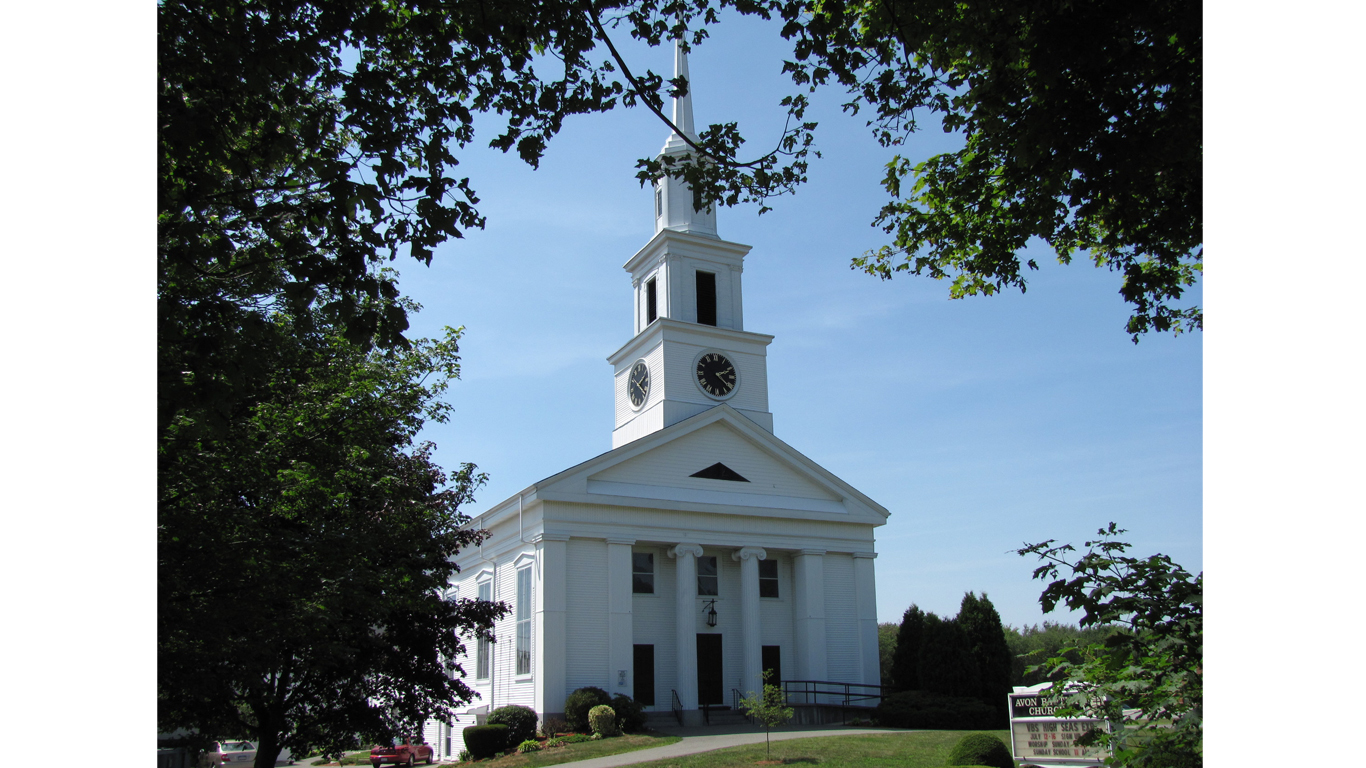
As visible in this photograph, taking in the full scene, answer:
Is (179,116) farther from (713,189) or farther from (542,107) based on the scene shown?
(713,189)

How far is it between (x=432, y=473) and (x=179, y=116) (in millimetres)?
11206

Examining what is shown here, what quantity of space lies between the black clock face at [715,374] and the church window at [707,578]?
6.17 metres

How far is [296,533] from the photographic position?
10.8m

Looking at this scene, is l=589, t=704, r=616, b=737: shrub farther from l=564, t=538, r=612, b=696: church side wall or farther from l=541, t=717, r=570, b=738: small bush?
l=564, t=538, r=612, b=696: church side wall

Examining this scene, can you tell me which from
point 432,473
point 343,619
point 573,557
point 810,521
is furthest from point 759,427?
point 343,619

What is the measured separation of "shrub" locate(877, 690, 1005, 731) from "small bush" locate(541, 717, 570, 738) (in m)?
9.05

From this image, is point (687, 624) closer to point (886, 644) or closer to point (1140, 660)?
point (1140, 660)

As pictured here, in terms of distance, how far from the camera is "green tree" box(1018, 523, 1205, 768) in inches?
213

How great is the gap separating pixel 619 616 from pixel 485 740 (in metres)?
5.44

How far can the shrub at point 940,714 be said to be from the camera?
1073 inches

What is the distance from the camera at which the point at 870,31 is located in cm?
948

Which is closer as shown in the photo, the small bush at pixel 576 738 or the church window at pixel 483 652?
the small bush at pixel 576 738

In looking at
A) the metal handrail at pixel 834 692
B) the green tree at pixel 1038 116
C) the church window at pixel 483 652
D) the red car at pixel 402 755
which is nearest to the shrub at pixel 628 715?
the metal handrail at pixel 834 692

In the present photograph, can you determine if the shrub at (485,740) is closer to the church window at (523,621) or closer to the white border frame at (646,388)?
the church window at (523,621)
